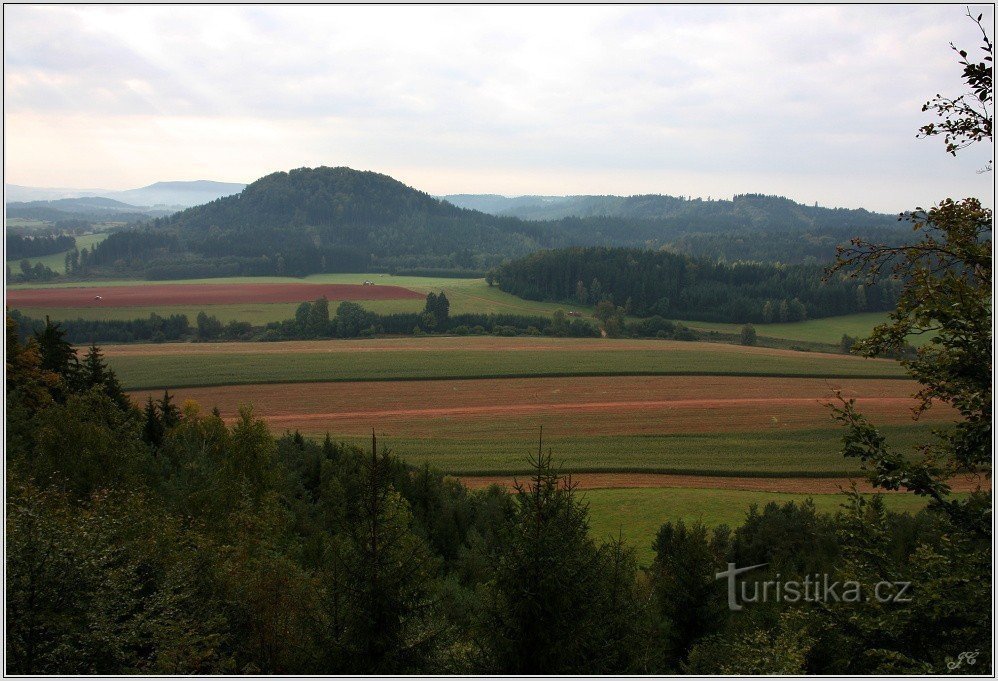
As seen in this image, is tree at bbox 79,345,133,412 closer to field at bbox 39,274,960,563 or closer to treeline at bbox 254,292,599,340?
field at bbox 39,274,960,563

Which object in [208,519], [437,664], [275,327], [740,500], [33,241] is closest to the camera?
[437,664]

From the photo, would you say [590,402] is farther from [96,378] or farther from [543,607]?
[543,607]

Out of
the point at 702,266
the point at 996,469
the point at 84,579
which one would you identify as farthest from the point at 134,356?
the point at 702,266

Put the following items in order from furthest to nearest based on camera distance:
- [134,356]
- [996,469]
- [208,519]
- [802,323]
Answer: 1. [802,323]
2. [134,356]
3. [208,519]
4. [996,469]

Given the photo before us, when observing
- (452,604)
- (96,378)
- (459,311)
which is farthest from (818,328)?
(452,604)

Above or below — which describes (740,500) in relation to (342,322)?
below

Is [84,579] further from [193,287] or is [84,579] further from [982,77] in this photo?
[193,287]
